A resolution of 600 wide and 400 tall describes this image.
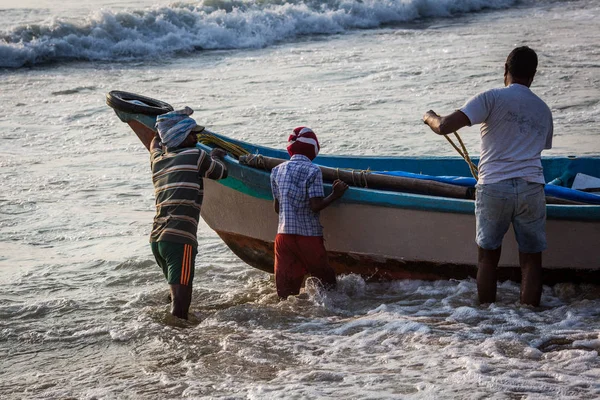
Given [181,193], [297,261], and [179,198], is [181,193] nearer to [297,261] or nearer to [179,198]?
[179,198]

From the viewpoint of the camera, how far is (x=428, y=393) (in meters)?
4.64

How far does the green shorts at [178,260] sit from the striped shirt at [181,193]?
41 millimetres

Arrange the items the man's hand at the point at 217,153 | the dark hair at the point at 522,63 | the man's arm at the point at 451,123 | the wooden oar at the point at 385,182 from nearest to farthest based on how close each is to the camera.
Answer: the man's arm at the point at 451,123 < the dark hair at the point at 522,63 < the wooden oar at the point at 385,182 < the man's hand at the point at 217,153

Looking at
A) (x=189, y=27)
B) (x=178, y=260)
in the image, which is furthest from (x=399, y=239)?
(x=189, y=27)

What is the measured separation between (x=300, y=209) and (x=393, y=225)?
74 cm

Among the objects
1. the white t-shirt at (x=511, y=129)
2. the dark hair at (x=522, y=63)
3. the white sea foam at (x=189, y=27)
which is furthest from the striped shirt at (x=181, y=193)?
the white sea foam at (x=189, y=27)

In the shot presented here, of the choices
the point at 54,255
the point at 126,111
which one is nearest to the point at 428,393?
the point at 126,111

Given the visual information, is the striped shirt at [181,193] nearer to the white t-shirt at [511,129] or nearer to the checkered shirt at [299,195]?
the checkered shirt at [299,195]

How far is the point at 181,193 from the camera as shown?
19.0 ft

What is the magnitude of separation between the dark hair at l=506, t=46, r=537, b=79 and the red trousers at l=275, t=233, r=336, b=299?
5.69 ft

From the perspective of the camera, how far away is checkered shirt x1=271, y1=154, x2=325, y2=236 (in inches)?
231

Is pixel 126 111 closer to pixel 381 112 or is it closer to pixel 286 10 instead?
pixel 381 112

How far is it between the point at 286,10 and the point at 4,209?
55.5 ft

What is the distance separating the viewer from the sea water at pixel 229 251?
5.07 metres
